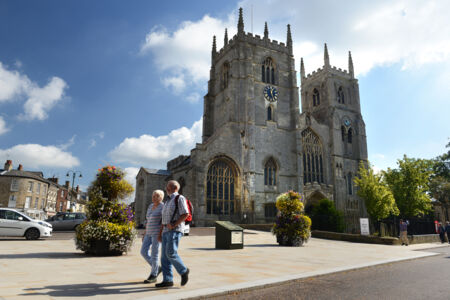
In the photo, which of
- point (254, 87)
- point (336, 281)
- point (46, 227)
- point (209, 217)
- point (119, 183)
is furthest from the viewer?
point (254, 87)

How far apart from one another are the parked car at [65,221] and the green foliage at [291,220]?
13.7 meters

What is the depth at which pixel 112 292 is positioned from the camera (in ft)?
15.0

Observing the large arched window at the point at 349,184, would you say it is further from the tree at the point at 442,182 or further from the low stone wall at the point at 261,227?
the low stone wall at the point at 261,227

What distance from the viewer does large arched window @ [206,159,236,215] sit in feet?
100

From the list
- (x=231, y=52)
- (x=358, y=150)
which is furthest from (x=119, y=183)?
(x=358, y=150)

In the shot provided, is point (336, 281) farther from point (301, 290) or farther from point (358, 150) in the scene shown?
point (358, 150)

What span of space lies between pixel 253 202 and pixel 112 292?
27460 millimetres

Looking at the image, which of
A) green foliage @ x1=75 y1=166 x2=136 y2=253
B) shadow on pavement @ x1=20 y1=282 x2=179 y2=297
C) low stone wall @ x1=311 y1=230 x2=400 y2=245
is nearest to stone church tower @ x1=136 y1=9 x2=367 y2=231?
low stone wall @ x1=311 y1=230 x2=400 y2=245

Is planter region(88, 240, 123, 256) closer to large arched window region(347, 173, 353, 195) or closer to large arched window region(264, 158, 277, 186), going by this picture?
large arched window region(264, 158, 277, 186)

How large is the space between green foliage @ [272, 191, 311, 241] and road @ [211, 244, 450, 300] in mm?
6921

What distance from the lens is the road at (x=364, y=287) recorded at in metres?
4.98

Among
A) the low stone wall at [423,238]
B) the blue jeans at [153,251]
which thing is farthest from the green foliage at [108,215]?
the low stone wall at [423,238]

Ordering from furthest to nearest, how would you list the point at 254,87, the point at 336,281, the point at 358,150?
the point at 358,150 → the point at 254,87 → the point at 336,281

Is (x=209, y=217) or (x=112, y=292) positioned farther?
(x=209, y=217)
